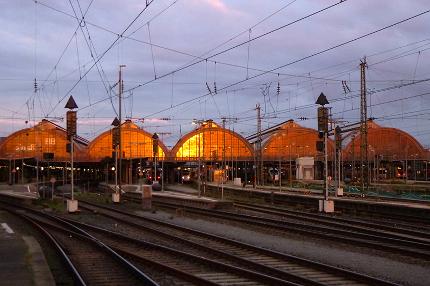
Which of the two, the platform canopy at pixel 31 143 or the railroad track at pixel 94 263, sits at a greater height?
the platform canopy at pixel 31 143

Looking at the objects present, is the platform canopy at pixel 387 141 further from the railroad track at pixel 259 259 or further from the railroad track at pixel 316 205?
the railroad track at pixel 259 259

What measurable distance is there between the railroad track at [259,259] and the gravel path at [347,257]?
0.99 meters

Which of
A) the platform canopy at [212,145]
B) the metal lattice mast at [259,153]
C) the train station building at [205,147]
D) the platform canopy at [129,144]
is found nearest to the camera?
the metal lattice mast at [259,153]

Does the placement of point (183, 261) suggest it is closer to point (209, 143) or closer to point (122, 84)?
point (122, 84)

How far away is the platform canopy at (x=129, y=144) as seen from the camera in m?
114

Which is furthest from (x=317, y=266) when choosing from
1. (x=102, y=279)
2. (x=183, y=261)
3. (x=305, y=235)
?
(x=305, y=235)

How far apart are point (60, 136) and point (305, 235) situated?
99.0 meters

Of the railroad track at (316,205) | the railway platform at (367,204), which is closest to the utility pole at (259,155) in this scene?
the railroad track at (316,205)

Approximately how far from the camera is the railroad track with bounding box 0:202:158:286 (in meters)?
13.3

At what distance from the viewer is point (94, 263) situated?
1619cm

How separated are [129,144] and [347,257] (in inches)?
3870

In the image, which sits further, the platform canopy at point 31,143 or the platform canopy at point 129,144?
the platform canopy at point 129,144

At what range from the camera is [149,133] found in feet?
383

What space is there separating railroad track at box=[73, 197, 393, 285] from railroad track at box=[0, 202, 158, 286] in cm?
227
